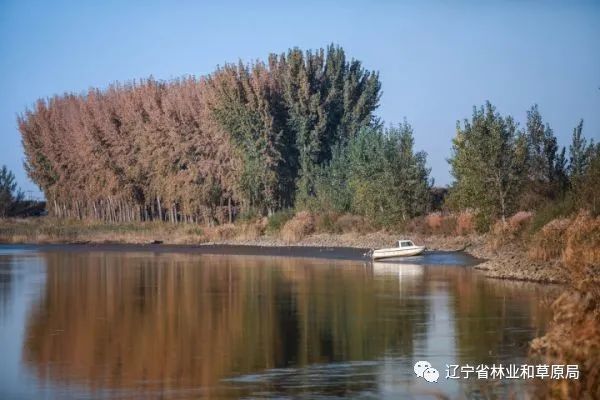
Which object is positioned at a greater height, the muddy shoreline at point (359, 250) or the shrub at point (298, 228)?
the shrub at point (298, 228)

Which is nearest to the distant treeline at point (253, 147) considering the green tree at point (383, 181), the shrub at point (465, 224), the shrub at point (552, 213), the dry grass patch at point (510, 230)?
the green tree at point (383, 181)

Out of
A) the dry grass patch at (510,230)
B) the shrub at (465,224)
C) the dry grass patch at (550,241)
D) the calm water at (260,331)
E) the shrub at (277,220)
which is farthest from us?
the shrub at (277,220)

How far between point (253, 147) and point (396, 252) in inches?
859

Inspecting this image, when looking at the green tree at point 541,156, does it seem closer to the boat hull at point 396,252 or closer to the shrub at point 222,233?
the boat hull at point 396,252

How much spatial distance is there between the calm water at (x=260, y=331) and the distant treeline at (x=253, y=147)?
17.7m

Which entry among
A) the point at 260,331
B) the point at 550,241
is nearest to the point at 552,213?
the point at 550,241

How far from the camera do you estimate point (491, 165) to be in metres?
48.5

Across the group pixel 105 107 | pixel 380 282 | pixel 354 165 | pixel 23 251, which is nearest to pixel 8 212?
pixel 105 107

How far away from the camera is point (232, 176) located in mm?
70688

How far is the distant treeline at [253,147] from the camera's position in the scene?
61062 mm

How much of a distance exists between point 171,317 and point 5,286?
1339 cm

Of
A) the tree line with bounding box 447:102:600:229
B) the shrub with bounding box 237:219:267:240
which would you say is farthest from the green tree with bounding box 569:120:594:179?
the shrub with bounding box 237:219:267:240

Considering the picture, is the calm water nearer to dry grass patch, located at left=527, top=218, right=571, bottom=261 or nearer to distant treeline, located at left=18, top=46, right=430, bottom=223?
dry grass patch, located at left=527, top=218, right=571, bottom=261

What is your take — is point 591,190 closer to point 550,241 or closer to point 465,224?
point 550,241
